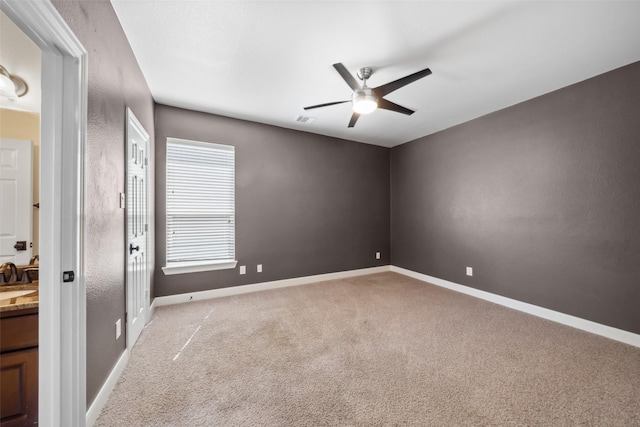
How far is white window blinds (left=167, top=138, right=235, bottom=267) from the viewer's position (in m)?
3.28

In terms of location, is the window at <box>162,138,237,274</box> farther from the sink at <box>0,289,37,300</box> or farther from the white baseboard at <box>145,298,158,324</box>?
the sink at <box>0,289,37,300</box>

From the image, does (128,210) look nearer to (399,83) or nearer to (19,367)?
(19,367)

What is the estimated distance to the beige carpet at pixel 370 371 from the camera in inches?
58.5

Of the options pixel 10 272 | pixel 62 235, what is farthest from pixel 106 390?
pixel 62 235

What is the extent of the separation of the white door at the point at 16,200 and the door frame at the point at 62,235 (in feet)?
4.39

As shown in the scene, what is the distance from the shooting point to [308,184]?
4.22 metres

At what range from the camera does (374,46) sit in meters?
2.07

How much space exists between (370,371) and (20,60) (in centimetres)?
346

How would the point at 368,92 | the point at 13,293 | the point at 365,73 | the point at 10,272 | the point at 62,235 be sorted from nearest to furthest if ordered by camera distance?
1. the point at 62,235
2. the point at 13,293
3. the point at 10,272
4. the point at 368,92
5. the point at 365,73

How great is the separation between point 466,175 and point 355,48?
2700mm

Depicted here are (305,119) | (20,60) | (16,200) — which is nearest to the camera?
(20,60)

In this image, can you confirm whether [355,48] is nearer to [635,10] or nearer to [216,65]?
[216,65]

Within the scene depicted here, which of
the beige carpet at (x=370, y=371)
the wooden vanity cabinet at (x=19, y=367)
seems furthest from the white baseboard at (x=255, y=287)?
the wooden vanity cabinet at (x=19, y=367)

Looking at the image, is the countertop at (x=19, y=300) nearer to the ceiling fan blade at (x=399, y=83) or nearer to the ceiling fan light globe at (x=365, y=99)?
the ceiling fan light globe at (x=365, y=99)
